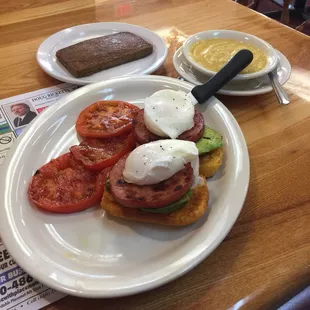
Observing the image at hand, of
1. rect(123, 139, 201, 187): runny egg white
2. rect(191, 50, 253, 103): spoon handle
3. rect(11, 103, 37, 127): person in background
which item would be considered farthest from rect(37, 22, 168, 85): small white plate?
rect(123, 139, 201, 187): runny egg white

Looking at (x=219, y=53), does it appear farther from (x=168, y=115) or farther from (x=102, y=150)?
(x=102, y=150)

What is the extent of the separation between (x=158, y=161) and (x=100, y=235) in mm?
225

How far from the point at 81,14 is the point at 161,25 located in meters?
0.39

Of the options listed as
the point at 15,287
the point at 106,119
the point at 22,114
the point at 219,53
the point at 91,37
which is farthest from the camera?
the point at 91,37

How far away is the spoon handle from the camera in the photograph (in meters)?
1.19

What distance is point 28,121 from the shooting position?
124cm

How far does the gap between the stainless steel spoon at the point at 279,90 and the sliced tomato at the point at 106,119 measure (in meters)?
0.48

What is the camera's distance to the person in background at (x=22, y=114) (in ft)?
4.05

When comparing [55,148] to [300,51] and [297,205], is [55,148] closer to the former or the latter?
[297,205]

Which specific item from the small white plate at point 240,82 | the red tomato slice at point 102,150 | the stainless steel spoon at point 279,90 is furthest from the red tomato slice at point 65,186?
the stainless steel spoon at point 279,90

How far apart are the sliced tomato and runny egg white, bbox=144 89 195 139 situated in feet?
0.38

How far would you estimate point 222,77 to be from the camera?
122cm

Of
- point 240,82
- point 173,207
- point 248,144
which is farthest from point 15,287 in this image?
point 240,82

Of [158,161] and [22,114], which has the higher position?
[158,161]
